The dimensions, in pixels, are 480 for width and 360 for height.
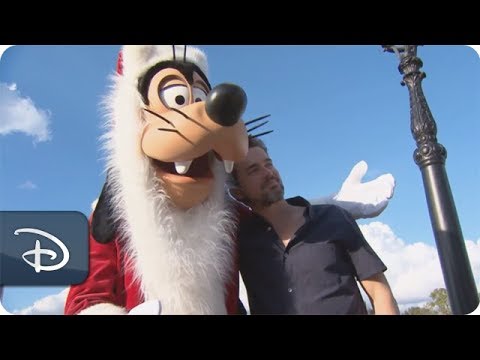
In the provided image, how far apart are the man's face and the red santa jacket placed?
267 mm

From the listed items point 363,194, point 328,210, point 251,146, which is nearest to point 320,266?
point 328,210

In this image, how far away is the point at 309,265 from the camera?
155 cm

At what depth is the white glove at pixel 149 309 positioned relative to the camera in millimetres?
1432

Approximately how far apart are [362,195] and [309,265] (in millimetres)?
312

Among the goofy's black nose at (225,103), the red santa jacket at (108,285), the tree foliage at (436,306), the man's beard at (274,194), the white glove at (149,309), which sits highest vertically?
the goofy's black nose at (225,103)

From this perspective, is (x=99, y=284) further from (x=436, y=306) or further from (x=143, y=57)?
(x=436, y=306)

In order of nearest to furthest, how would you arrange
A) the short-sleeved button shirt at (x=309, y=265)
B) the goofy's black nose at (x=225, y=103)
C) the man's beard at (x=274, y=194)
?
the goofy's black nose at (x=225, y=103), the short-sleeved button shirt at (x=309, y=265), the man's beard at (x=274, y=194)

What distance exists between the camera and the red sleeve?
146cm

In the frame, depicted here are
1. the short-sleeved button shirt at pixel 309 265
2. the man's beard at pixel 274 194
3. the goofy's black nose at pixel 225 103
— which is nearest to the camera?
the goofy's black nose at pixel 225 103

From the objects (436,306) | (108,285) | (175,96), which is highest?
(175,96)

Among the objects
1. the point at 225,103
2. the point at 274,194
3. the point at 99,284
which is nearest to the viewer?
the point at 225,103

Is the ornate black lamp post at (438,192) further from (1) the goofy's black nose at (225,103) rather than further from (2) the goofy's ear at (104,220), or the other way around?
(2) the goofy's ear at (104,220)

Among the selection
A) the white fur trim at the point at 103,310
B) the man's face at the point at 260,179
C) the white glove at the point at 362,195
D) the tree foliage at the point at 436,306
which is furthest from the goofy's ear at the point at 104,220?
the tree foliage at the point at 436,306
